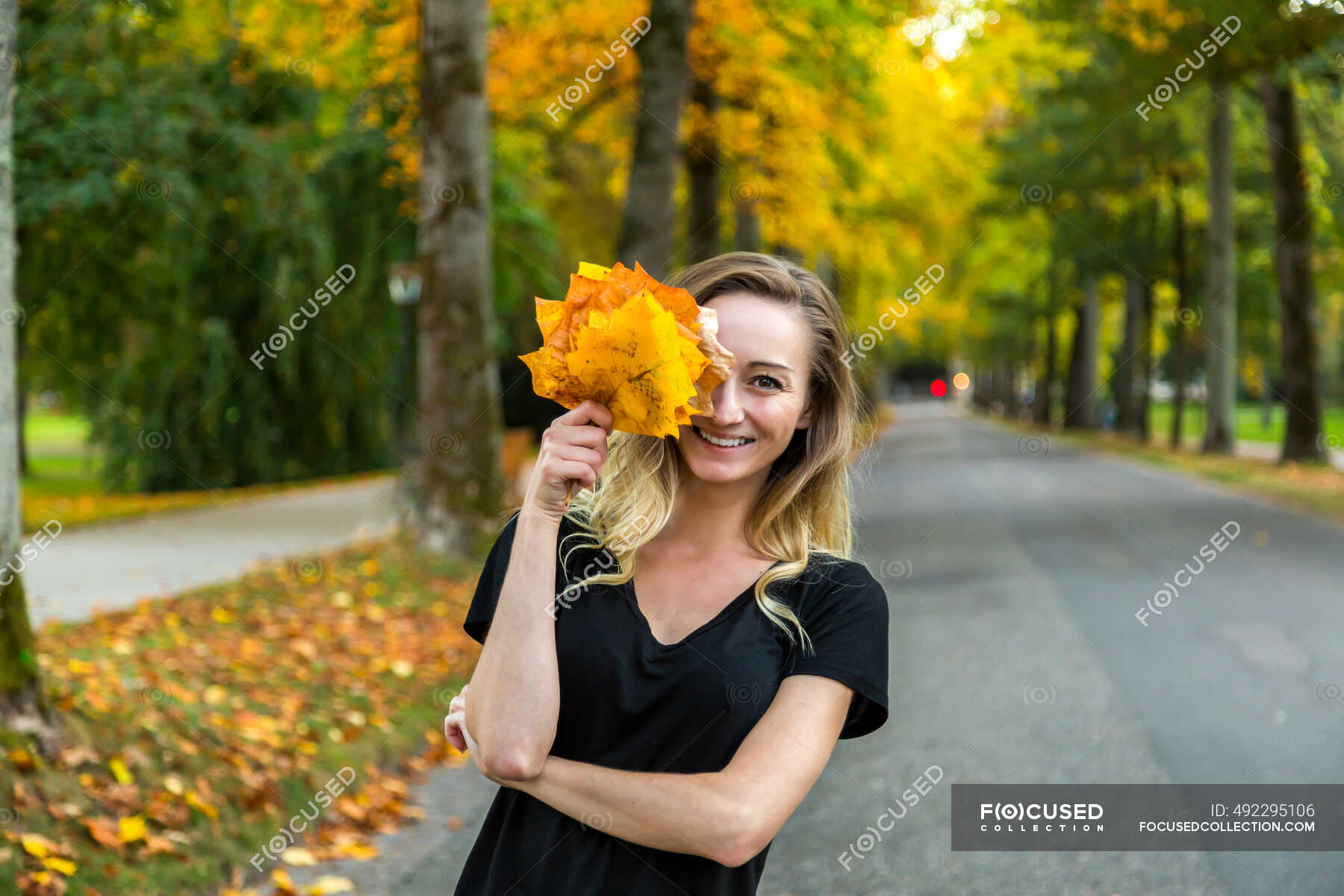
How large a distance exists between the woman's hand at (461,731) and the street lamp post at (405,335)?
16.9 metres

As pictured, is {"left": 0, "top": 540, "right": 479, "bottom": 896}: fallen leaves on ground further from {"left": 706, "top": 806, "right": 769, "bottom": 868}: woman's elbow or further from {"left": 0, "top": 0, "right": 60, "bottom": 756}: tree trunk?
{"left": 706, "top": 806, "right": 769, "bottom": 868}: woman's elbow

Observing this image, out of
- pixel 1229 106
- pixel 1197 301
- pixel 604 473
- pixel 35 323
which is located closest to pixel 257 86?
pixel 35 323

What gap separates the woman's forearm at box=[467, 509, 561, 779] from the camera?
189cm

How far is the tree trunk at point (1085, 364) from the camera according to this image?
42594 millimetres

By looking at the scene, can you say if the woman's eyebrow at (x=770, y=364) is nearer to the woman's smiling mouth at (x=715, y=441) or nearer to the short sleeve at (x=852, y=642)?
the woman's smiling mouth at (x=715, y=441)

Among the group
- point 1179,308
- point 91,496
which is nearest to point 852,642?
point 91,496

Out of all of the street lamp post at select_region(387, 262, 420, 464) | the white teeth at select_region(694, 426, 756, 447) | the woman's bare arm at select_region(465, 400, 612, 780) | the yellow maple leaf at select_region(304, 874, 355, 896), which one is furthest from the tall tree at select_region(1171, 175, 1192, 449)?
the woman's bare arm at select_region(465, 400, 612, 780)

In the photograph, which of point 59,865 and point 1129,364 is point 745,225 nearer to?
point 59,865

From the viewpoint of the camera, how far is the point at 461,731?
82.3 inches

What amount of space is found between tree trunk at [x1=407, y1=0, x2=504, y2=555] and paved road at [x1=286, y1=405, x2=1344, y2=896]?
12.7 ft

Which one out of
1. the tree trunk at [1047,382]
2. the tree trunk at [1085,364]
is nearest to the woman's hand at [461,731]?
the tree trunk at [1085,364]

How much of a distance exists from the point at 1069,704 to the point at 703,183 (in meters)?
14.4

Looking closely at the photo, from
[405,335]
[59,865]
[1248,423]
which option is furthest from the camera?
[1248,423]

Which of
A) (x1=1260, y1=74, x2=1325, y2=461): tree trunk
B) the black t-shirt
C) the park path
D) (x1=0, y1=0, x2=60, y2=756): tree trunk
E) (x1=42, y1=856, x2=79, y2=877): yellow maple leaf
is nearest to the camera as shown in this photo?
the black t-shirt
